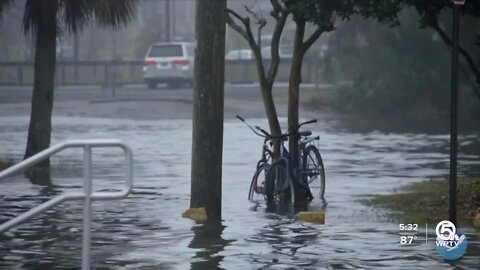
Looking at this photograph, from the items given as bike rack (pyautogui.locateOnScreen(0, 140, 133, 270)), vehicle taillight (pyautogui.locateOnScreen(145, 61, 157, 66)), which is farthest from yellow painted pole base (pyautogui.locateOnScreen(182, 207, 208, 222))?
vehicle taillight (pyautogui.locateOnScreen(145, 61, 157, 66))

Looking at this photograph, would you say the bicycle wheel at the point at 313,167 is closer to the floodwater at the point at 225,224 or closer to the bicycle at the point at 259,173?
the floodwater at the point at 225,224

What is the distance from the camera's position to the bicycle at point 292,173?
16.2 metres

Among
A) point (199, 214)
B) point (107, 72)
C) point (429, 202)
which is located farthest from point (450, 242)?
point (107, 72)

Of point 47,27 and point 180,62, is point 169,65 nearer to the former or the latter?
point 180,62

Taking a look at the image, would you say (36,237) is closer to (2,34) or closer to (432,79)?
(432,79)

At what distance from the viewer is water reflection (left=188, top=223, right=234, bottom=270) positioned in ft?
37.9

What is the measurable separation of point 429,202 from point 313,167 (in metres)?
1.81

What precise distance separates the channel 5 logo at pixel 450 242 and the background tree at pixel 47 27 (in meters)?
10.2

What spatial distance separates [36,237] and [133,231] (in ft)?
3.58

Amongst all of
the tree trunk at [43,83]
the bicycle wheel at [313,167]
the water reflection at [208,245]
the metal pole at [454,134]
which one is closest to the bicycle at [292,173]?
the bicycle wheel at [313,167]

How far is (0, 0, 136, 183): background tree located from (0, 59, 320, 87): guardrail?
32024 mm

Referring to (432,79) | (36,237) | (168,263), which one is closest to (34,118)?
(36,237)

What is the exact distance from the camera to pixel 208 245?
41.9ft

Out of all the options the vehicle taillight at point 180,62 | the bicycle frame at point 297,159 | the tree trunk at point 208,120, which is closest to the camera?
the tree trunk at point 208,120
